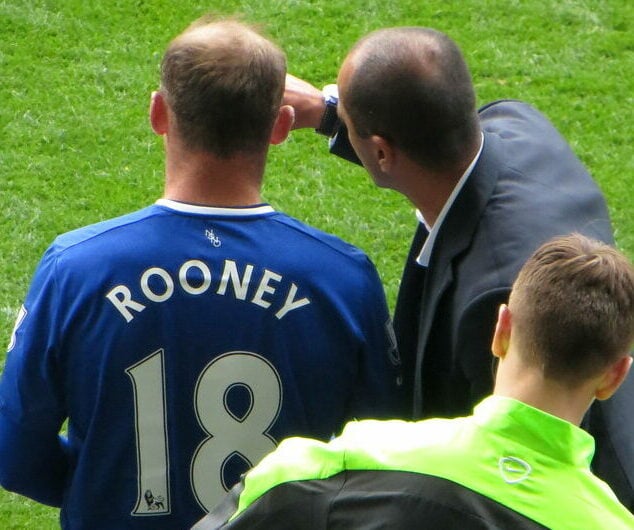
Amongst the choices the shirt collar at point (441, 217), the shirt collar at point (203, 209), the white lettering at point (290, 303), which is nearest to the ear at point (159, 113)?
the shirt collar at point (203, 209)

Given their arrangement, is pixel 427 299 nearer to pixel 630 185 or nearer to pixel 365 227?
pixel 365 227

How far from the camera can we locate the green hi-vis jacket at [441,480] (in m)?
1.74

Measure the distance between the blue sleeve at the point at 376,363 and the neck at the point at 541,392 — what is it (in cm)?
60

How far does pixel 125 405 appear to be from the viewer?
7.90ft

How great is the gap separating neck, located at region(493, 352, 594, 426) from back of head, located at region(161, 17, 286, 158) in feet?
2.50

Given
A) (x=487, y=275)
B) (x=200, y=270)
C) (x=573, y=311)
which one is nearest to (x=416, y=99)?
(x=487, y=275)

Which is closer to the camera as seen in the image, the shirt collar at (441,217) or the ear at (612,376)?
the ear at (612,376)

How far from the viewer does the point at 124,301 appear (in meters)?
2.32

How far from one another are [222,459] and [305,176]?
3.47 m

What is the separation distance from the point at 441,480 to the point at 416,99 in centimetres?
116

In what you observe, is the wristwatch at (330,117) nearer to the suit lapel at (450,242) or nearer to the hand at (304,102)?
the hand at (304,102)

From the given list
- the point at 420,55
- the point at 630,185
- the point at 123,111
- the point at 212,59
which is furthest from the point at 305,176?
the point at 212,59

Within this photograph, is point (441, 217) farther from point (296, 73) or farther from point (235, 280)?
point (296, 73)

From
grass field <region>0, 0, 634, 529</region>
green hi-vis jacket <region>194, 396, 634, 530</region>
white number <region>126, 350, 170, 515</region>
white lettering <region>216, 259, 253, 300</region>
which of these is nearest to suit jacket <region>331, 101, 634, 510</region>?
white lettering <region>216, 259, 253, 300</region>
